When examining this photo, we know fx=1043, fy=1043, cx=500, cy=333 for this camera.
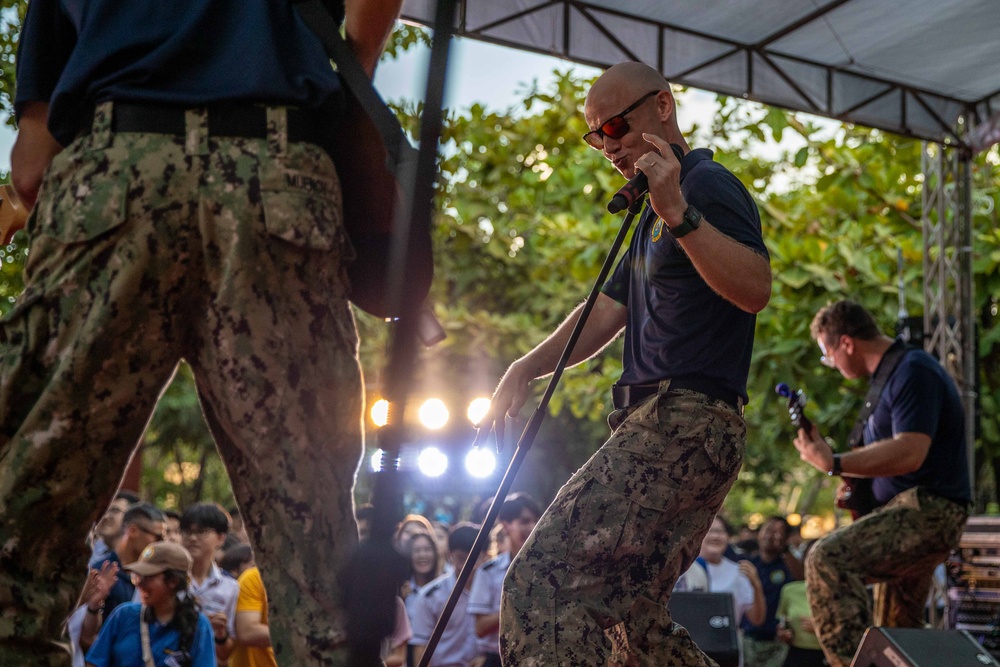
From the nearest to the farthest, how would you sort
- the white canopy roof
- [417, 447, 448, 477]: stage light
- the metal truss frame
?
1. the white canopy roof
2. the metal truss frame
3. [417, 447, 448, 477]: stage light

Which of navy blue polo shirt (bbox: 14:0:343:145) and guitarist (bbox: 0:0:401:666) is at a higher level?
navy blue polo shirt (bbox: 14:0:343:145)

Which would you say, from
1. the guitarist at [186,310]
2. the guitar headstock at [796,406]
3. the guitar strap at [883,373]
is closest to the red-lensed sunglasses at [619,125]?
the guitarist at [186,310]

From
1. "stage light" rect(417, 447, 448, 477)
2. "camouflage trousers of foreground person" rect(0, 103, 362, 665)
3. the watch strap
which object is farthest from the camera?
"stage light" rect(417, 447, 448, 477)

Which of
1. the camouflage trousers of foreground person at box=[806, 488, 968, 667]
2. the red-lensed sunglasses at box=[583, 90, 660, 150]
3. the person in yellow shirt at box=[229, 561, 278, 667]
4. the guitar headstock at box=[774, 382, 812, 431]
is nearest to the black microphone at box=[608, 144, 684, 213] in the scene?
the red-lensed sunglasses at box=[583, 90, 660, 150]

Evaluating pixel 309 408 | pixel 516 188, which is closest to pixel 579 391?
pixel 516 188

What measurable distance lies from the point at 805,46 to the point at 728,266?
633 centimetres

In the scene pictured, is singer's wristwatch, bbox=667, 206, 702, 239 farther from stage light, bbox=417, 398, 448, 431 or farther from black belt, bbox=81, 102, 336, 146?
stage light, bbox=417, 398, 448, 431

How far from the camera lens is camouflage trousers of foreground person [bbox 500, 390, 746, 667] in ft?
8.58

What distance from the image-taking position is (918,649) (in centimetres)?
395

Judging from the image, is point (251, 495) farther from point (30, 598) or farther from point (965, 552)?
point (965, 552)

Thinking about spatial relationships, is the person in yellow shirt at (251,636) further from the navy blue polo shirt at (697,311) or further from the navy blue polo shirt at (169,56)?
the navy blue polo shirt at (169,56)

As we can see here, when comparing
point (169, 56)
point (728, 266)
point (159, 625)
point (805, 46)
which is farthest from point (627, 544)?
point (805, 46)

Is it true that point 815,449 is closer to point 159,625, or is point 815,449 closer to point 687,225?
point 687,225

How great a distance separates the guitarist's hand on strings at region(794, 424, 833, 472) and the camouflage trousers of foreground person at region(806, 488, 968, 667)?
1.14 ft
